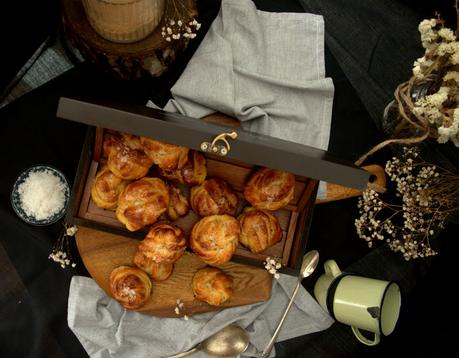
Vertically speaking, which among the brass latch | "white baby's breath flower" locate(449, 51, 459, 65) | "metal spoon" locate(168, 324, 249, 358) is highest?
"white baby's breath flower" locate(449, 51, 459, 65)

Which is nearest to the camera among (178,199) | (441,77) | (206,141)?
(206,141)

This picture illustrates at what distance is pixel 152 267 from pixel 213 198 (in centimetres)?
32

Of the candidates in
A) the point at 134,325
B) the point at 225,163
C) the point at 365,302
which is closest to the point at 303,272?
the point at 365,302

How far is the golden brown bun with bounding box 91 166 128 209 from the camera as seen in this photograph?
4.50 feet

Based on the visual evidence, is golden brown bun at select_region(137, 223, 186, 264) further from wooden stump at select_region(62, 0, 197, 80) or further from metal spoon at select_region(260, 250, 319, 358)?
wooden stump at select_region(62, 0, 197, 80)

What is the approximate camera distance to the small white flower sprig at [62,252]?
5.22 ft

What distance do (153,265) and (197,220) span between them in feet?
0.68

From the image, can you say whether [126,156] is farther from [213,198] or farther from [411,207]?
[411,207]

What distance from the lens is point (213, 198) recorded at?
1.40 meters

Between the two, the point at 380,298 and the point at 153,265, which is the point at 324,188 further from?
the point at 153,265

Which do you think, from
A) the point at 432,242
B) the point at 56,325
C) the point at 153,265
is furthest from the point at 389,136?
the point at 56,325

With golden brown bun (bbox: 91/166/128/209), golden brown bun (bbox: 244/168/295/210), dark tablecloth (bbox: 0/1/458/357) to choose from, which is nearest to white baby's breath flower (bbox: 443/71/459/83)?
golden brown bun (bbox: 244/168/295/210)

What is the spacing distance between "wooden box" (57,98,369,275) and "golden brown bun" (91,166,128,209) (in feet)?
0.15

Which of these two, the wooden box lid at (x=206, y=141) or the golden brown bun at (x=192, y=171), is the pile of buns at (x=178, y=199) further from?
the wooden box lid at (x=206, y=141)
